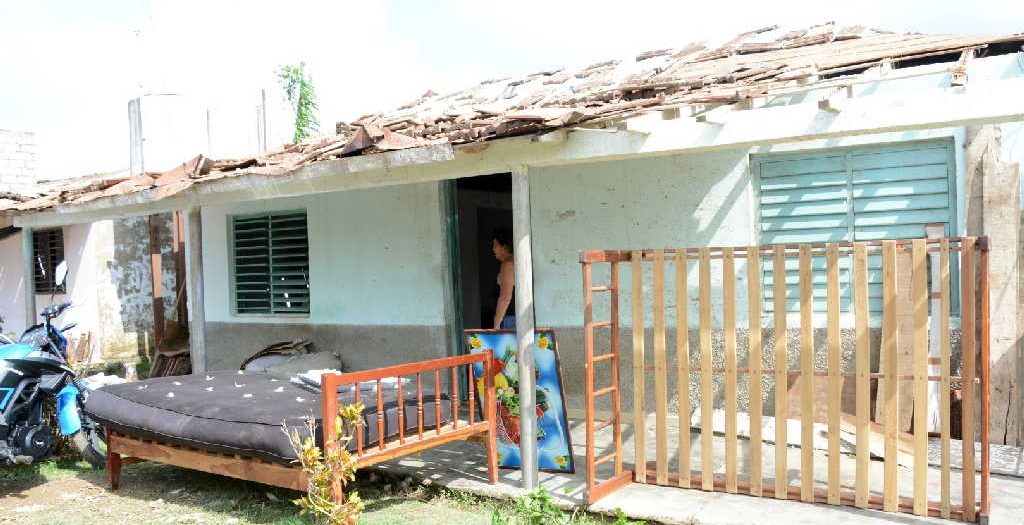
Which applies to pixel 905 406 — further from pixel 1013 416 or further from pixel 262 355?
pixel 262 355

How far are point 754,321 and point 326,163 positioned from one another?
340 cm

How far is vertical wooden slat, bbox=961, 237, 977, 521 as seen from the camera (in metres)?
4.57

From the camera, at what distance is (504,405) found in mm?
6141

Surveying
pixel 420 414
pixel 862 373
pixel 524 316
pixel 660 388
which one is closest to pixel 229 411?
pixel 420 414

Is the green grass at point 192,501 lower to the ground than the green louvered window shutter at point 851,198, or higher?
lower

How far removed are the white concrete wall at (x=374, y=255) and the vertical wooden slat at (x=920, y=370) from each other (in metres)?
4.92

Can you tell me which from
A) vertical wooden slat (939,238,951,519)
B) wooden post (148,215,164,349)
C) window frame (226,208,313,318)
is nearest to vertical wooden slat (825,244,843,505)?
vertical wooden slat (939,238,951,519)

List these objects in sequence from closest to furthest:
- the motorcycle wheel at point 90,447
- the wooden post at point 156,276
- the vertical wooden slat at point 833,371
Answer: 1. the vertical wooden slat at point 833,371
2. the motorcycle wheel at point 90,447
3. the wooden post at point 156,276

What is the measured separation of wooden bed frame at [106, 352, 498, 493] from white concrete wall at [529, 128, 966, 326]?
2120 mm

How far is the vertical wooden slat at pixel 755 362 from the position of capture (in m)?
5.14

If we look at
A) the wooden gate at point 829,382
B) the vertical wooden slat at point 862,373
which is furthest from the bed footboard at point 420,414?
the vertical wooden slat at point 862,373

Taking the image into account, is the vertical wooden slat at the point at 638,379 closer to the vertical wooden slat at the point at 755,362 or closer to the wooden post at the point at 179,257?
the vertical wooden slat at the point at 755,362

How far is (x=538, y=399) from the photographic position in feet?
19.6

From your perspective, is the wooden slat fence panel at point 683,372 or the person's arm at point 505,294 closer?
the wooden slat fence panel at point 683,372
